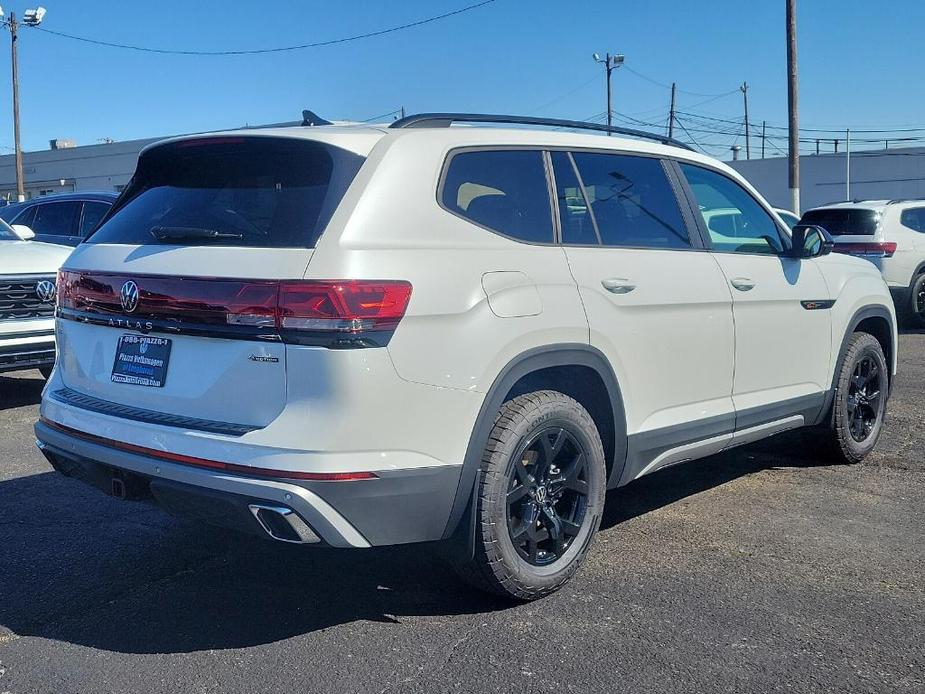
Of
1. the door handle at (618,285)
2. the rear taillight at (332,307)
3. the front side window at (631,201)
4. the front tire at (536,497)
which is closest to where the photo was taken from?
the rear taillight at (332,307)

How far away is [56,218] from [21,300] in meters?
4.42

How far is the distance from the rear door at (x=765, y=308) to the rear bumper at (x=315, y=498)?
2.09 meters

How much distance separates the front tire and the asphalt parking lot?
151 mm

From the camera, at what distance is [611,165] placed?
14.6 ft

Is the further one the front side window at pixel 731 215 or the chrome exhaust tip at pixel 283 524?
the front side window at pixel 731 215

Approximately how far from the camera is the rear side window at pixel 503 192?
367 centimetres

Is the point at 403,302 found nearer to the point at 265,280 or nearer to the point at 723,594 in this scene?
the point at 265,280

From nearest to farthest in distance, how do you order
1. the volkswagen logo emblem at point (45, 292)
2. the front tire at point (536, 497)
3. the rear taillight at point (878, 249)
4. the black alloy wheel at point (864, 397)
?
the front tire at point (536, 497) < the black alloy wheel at point (864, 397) < the volkswagen logo emblem at point (45, 292) < the rear taillight at point (878, 249)

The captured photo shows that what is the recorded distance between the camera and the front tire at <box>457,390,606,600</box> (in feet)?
11.6

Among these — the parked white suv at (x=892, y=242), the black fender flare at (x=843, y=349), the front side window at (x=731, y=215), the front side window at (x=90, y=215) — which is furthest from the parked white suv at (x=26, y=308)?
the parked white suv at (x=892, y=242)

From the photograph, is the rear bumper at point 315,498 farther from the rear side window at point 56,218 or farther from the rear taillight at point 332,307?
the rear side window at point 56,218

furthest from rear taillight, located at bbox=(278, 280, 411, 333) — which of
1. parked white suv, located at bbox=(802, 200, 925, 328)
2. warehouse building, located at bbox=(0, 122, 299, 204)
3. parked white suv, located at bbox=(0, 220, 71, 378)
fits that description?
warehouse building, located at bbox=(0, 122, 299, 204)

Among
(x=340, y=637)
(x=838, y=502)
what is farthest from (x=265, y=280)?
(x=838, y=502)

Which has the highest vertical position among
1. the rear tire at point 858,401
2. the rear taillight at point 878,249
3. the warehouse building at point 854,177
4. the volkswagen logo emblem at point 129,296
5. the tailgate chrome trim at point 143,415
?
the warehouse building at point 854,177
